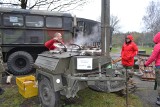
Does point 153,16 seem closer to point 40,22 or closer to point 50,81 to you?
point 40,22

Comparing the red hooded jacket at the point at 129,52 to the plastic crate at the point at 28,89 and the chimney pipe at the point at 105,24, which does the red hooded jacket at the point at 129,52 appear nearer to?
the chimney pipe at the point at 105,24

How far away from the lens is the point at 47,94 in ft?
15.8

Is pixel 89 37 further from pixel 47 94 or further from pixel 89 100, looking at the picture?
pixel 47 94

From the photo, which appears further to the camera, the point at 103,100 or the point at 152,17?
the point at 152,17

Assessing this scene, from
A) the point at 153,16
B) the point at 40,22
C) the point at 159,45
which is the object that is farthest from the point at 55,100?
the point at 153,16

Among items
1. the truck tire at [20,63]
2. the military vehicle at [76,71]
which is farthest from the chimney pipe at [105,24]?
the truck tire at [20,63]

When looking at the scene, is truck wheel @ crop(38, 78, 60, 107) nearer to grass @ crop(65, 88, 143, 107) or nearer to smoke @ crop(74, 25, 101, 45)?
grass @ crop(65, 88, 143, 107)

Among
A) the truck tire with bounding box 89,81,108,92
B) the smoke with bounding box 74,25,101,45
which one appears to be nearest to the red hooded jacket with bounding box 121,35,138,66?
the truck tire with bounding box 89,81,108,92

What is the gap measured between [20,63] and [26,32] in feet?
4.26

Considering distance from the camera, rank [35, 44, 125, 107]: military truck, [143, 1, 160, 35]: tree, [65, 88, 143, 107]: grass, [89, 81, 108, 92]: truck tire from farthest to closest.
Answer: [143, 1, 160, 35]: tree < [65, 88, 143, 107]: grass < [89, 81, 108, 92]: truck tire < [35, 44, 125, 107]: military truck

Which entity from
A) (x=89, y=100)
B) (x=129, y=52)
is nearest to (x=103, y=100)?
(x=89, y=100)

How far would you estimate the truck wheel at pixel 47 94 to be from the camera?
14.7 ft

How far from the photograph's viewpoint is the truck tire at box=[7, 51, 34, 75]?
866 cm

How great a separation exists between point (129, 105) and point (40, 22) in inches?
220
